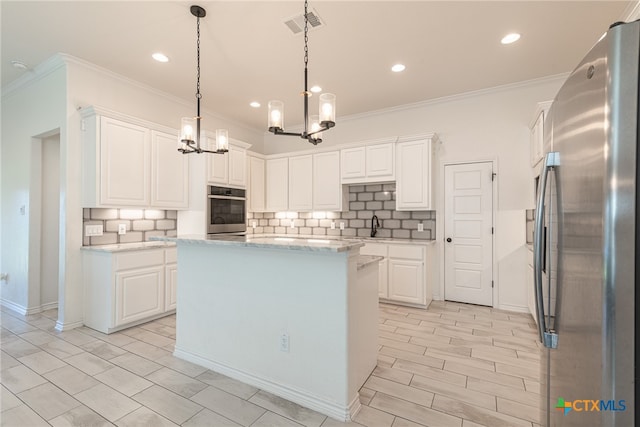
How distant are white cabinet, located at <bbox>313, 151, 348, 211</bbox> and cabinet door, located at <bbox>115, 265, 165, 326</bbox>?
2613 millimetres

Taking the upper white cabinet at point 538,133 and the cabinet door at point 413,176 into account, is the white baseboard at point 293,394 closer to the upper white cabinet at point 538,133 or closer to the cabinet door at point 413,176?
the cabinet door at point 413,176

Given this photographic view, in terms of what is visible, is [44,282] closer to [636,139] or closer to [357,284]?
[357,284]

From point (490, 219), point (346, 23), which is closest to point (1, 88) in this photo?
point (346, 23)

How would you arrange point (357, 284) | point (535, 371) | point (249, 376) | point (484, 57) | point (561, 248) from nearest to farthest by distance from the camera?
point (561, 248) → point (357, 284) → point (249, 376) → point (535, 371) → point (484, 57)

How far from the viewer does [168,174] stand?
4000mm

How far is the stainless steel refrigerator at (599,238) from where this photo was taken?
0.75 m

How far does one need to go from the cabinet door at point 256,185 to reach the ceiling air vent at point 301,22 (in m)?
2.79

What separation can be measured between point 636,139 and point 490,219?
12.2 ft

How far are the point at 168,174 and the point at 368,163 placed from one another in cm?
292

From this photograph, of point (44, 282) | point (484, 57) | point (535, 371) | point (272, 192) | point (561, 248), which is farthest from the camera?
point (272, 192)

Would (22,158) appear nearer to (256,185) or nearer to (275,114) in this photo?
(256,185)

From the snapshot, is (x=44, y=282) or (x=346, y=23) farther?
(x=44, y=282)

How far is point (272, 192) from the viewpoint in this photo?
560cm

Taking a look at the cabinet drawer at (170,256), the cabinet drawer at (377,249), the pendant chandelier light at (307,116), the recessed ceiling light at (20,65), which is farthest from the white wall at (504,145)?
the recessed ceiling light at (20,65)
